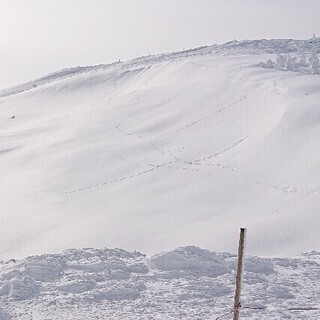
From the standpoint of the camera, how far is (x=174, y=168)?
29125 mm

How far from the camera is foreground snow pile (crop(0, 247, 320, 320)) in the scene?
43.3 feet

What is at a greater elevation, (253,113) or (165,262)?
(253,113)

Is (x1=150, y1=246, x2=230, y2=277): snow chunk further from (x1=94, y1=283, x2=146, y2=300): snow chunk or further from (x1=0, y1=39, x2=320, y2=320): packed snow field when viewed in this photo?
(x1=94, y1=283, x2=146, y2=300): snow chunk

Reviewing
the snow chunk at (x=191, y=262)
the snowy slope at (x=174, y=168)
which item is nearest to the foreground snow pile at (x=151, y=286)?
the snow chunk at (x=191, y=262)

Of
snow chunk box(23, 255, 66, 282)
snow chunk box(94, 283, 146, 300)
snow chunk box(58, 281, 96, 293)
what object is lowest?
snow chunk box(94, 283, 146, 300)

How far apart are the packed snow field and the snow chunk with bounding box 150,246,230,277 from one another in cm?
3

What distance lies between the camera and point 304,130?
30.8 meters

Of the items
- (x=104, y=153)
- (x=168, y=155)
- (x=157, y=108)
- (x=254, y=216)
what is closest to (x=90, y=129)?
(x=157, y=108)

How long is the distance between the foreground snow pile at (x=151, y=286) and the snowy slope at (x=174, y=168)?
251 cm

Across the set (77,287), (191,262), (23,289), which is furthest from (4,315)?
(191,262)

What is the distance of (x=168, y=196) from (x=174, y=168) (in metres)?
4.23

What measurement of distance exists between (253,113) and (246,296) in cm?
2475

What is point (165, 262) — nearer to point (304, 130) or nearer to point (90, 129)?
point (304, 130)

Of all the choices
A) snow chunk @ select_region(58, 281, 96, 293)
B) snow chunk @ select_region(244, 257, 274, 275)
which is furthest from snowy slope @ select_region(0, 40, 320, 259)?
snow chunk @ select_region(58, 281, 96, 293)
